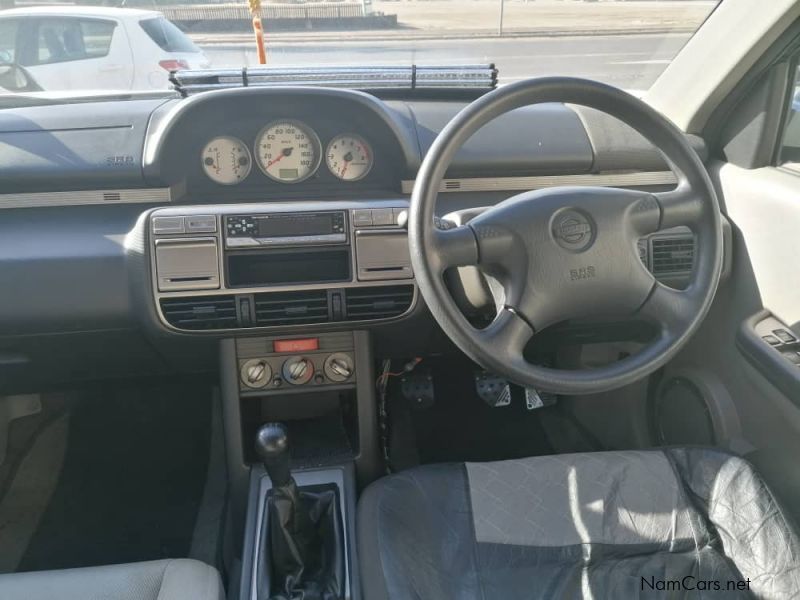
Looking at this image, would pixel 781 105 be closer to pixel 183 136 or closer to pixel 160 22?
pixel 183 136

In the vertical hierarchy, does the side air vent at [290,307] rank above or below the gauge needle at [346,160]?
below

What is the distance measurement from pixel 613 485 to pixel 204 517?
1.39m

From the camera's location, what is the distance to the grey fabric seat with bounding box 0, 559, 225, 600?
4.34 ft

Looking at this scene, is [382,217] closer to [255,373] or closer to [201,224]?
[201,224]

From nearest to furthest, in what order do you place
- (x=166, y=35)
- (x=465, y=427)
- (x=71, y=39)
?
(x=71, y=39) → (x=166, y=35) → (x=465, y=427)

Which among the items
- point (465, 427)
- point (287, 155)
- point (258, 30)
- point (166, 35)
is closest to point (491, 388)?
point (465, 427)

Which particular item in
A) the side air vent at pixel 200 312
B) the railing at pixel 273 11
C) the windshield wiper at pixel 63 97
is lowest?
the side air vent at pixel 200 312

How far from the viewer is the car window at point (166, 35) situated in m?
2.39

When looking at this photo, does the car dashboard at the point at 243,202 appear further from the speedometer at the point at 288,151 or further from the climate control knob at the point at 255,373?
the climate control knob at the point at 255,373

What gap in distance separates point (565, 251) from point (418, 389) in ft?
3.84

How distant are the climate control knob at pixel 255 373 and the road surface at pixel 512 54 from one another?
3.02 feet

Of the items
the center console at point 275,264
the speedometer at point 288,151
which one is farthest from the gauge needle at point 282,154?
the center console at point 275,264

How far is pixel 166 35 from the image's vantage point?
2555mm

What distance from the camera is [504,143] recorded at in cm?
198
